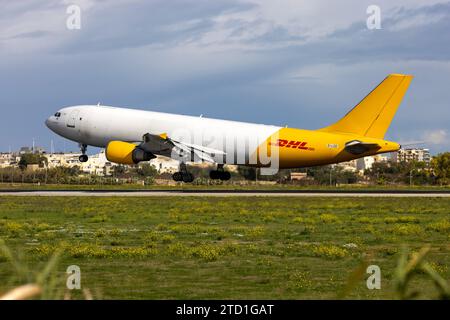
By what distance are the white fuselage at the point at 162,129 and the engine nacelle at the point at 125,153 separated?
2.27 meters

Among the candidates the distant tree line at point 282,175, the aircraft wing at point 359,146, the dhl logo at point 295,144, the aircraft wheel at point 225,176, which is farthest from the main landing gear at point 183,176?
the distant tree line at point 282,175

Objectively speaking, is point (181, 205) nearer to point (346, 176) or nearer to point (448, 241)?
point (448, 241)

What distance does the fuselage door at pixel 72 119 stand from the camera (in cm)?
7225

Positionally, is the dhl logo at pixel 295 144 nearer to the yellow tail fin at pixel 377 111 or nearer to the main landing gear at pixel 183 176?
the yellow tail fin at pixel 377 111

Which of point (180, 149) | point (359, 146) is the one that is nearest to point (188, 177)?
point (180, 149)

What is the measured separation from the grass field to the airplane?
5.09 meters

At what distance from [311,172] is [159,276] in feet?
423

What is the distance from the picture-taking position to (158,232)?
1455 inches

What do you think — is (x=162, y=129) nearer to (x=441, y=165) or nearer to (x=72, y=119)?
(x=72, y=119)

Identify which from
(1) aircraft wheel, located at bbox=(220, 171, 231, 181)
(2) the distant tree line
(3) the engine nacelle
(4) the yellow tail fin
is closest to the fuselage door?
(3) the engine nacelle

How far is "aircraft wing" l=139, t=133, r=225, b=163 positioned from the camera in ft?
215

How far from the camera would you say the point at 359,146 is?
6306 cm

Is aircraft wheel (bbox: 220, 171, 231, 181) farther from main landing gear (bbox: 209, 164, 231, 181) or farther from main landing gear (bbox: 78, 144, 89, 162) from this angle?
main landing gear (bbox: 78, 144, 89, 162)

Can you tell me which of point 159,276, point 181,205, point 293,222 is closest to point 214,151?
point 181,205
